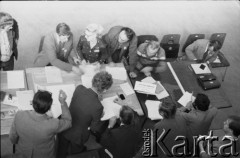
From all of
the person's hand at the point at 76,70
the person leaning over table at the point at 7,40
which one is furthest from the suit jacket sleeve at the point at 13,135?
the person leaning over table at the point at 7,40

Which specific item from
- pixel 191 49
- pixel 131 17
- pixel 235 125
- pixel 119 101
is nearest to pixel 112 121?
pixel 119 101

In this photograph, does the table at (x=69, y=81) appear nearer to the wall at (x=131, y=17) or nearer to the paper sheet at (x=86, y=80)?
the paper sheet at (x=86, y=80)

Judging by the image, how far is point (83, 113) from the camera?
4246mm

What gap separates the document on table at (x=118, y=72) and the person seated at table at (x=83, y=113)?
2.38 ft

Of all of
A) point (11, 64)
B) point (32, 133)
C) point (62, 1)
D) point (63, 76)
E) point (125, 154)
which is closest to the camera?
point (32, 133)

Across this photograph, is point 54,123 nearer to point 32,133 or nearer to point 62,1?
point 32,133

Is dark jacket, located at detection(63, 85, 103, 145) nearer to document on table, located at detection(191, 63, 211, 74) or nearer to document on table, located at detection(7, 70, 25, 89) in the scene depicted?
document on table, located at detection(7, 70, 25, 89)

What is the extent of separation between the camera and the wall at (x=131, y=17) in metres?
7.05

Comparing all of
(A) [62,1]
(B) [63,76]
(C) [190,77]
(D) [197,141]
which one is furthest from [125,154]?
(A) [62,1]

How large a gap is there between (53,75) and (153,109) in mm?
1433

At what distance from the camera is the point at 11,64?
17.5ft

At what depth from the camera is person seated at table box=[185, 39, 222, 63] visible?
609 cm

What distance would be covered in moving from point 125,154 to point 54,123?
947mm

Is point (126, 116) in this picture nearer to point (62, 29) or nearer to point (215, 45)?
point (62, 29)
